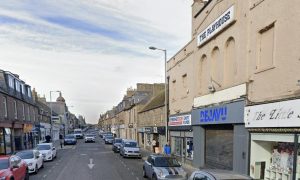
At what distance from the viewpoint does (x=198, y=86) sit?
64.3 ft

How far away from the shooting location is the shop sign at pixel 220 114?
45.3 feet

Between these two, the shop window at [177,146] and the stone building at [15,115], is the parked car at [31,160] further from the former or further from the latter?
the stone building at [15,115]

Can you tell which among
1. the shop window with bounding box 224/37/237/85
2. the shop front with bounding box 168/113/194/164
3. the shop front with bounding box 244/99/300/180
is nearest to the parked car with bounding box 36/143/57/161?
the shop front with bounding box 168/113/194/164

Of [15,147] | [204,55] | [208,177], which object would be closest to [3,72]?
[15,147]

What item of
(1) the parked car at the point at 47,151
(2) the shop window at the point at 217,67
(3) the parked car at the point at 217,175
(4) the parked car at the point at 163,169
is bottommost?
(1) the parked car at the point at 47,151

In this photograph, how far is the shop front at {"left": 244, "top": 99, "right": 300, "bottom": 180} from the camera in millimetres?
10078

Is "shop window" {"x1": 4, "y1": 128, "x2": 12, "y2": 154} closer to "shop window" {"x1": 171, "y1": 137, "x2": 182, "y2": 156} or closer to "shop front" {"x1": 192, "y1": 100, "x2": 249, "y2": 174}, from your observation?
"shop window" {"x1": 171, "y1": 137, "x2": 182, "y2": 156}

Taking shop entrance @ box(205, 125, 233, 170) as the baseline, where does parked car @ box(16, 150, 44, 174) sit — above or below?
below

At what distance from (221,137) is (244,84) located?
4223mm

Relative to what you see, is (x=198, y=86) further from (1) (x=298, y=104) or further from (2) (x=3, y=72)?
(2) (x=3, y=72)

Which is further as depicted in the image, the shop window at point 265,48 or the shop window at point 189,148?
the shop window at point 189,148

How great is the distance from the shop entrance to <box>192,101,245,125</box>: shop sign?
545mm

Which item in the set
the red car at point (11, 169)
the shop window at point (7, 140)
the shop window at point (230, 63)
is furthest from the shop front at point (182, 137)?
the shop window at point (7, 140)

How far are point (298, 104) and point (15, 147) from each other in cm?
3297
